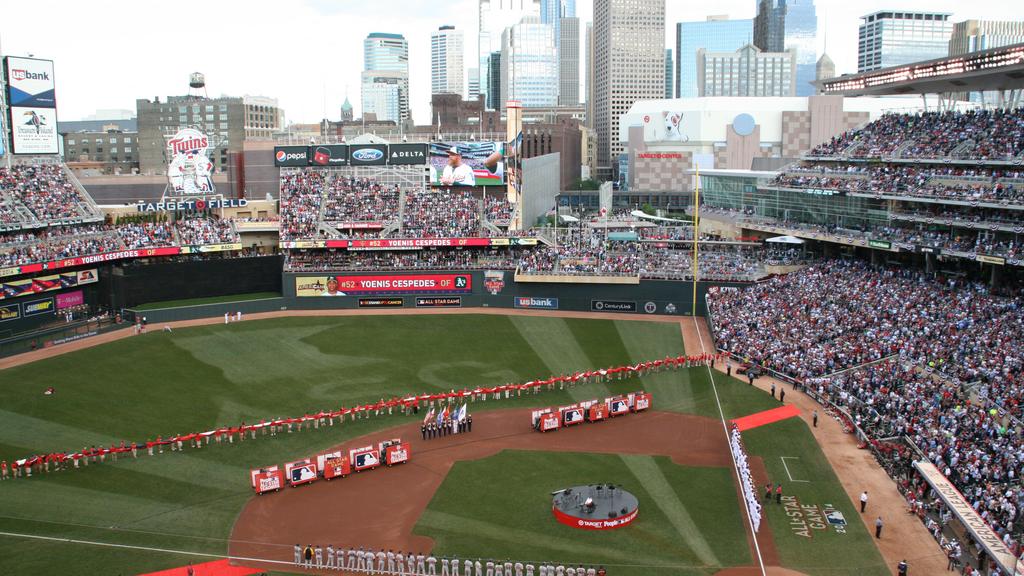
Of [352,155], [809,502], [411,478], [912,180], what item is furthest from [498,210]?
[809,502]

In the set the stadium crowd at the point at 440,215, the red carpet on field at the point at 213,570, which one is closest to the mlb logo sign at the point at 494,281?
the stadium crowd at the point at 440,215

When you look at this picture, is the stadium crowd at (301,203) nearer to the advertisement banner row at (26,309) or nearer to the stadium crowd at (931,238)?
the advertisement banner row at (26,309)

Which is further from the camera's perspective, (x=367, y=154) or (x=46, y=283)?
(x=367, y=154)

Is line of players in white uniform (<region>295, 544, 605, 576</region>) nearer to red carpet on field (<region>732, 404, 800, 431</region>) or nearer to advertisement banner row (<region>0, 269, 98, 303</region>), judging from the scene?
red carpet on field (<region>732, 404, 800, 431</region>)

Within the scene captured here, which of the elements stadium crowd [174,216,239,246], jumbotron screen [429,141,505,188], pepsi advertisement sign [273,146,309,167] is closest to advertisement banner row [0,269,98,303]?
stadium crowd [174,216,239,246]

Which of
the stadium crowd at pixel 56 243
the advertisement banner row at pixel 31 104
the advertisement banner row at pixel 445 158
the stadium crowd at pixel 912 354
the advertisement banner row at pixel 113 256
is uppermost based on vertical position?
the advertisement banner row at pixel 31 104

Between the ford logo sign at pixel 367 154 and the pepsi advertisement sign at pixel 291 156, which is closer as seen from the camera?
the pepsi advertisement sign at pixel 291 156

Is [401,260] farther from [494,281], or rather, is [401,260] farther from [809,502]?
[809,502]
